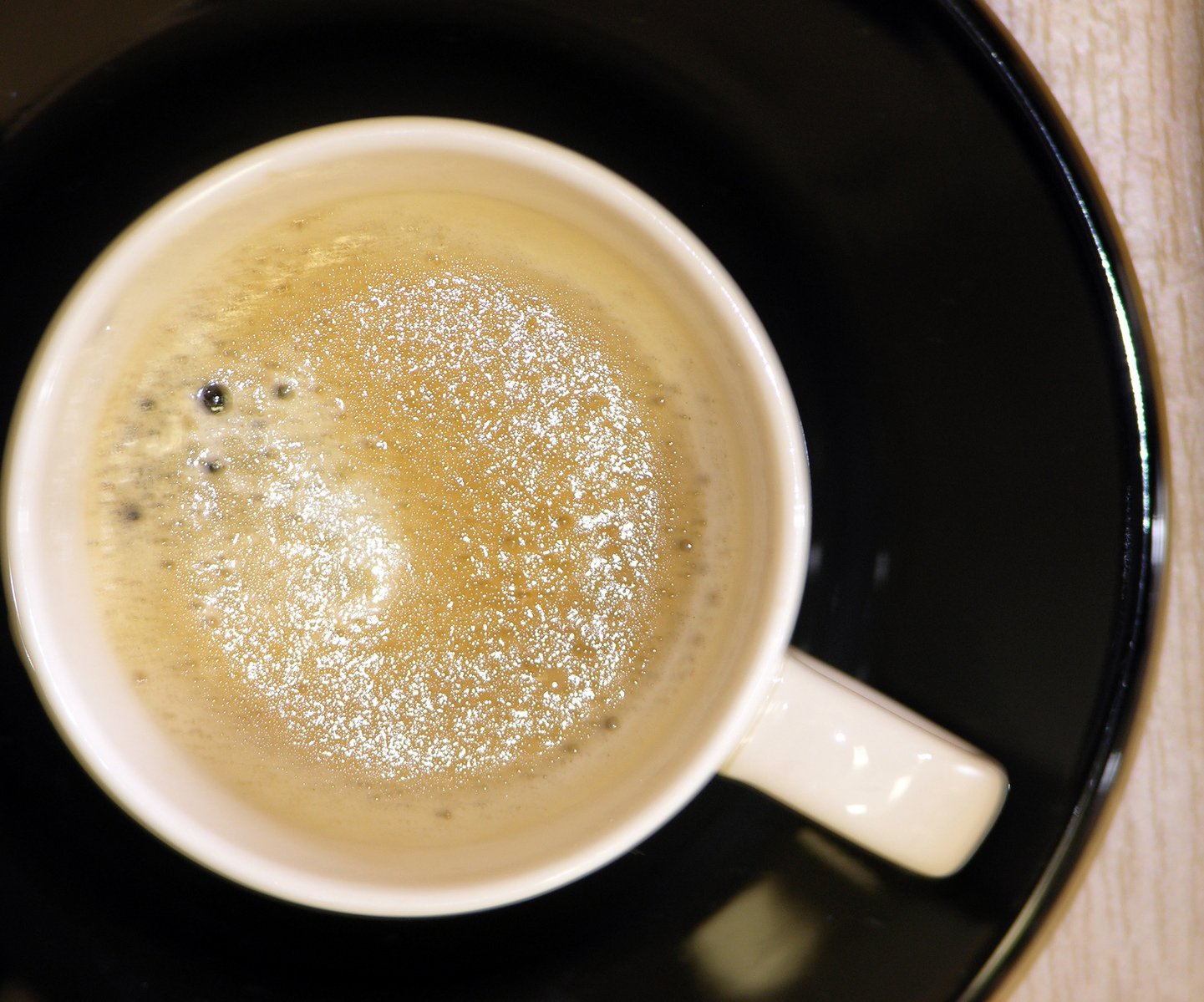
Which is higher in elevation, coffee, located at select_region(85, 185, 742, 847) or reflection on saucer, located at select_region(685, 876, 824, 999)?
coffee, located at select_region(85, 185, 742, 847)

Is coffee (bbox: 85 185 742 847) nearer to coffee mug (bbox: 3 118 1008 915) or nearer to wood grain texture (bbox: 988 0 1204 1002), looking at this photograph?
coffee mug (bbox: 3 118 1008 915)

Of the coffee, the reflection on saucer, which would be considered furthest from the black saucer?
the coffee

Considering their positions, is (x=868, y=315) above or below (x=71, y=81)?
below

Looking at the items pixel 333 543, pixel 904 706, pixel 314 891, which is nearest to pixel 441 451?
pixel 333 543

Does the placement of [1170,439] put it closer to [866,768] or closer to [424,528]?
[866,768]

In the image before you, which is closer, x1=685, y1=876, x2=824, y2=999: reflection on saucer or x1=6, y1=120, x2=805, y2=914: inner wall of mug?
x1=6, y1=120, x2=805, y2=914: inner wall of mug

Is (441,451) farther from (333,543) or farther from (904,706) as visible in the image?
(904,706)
